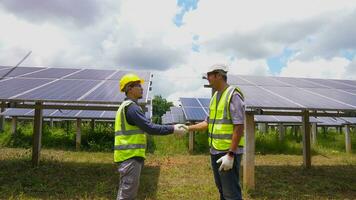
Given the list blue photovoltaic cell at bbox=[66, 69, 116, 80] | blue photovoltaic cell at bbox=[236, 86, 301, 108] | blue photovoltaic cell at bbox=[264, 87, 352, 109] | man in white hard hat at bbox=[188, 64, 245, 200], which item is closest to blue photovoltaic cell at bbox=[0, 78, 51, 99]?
blue photovoltaic cell at bbox=[66, 69, 116, 80]

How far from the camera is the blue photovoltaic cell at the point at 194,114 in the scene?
15.3 meters

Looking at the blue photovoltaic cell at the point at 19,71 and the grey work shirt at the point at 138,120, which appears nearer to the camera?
the grey work shirt at the point at 138,120

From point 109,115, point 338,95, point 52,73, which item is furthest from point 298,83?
point 109,115

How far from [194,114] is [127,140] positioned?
11737mm

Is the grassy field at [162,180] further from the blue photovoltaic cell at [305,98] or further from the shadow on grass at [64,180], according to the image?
the blue photovoltaic cell at [305,98]

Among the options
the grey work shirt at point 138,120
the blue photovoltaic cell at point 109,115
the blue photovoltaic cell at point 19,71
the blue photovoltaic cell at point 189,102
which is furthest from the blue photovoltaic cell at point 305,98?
the blue photovoltaic cell at point 109,115

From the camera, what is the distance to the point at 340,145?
18.5 meters

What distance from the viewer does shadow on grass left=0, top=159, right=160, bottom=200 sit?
742cm

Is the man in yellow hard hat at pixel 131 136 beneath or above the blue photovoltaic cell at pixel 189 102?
beneath

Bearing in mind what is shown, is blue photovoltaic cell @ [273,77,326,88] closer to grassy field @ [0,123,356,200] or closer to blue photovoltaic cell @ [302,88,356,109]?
blue photovoltaic cell @ [302,88,356,109]

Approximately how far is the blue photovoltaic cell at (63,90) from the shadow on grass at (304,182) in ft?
15.0

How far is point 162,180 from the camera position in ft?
30.1

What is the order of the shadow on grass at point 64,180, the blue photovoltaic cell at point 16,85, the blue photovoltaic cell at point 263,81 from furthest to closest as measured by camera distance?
the blue photovoltaic cell at point 263,81 → the blue photovoltaic cell at point 16,85 → the shadow on grass at point 64,180

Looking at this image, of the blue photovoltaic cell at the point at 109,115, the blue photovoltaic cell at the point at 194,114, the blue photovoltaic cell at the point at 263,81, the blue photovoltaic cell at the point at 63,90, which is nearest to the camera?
the blue photovoltaic cell at the point at 63,90
